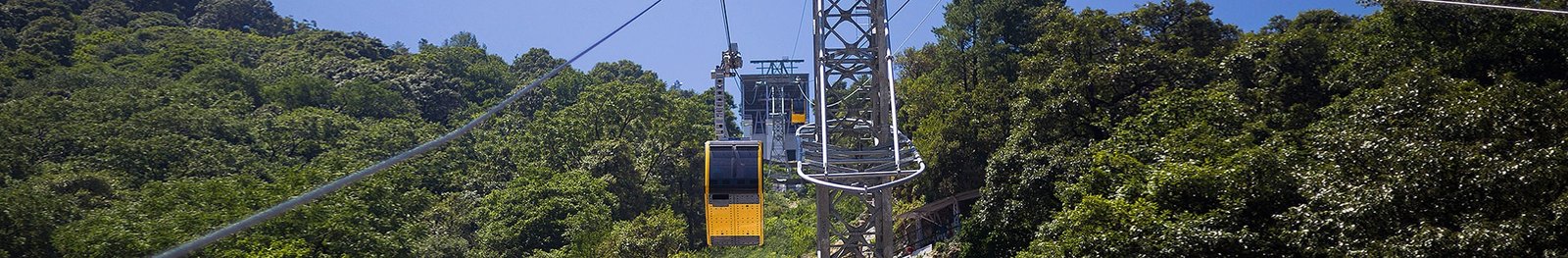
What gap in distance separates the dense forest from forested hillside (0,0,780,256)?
0.13 m

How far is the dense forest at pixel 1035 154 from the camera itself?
16.3 m

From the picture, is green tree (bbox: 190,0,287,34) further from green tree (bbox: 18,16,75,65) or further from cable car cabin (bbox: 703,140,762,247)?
cable car cabin (bbox: 703,140,762,247)

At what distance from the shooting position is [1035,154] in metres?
25.8

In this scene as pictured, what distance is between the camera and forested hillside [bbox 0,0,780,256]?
30562 millimetres

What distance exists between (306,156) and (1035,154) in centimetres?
4015

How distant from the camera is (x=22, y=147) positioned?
150ft

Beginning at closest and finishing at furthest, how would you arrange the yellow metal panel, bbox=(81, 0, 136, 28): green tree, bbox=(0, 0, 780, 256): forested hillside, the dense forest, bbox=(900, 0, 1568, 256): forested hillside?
bbox=(900, 0, 1568, 256): forested hillside
the dense forest
the yellow metal panel
bbox=(0, 0, 780, 256): forested hillside
bbox=(81, 0, 136, 28): green tree

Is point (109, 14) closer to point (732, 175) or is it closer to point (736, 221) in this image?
point (736, 221)

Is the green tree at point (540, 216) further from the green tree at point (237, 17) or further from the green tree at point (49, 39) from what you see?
the green tree at point (237, 17)

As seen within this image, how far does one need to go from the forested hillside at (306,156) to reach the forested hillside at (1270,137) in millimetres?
13523

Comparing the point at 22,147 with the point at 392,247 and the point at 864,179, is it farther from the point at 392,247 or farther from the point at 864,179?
the point at 864,179

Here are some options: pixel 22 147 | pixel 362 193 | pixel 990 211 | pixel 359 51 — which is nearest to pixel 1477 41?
pixel 990 211

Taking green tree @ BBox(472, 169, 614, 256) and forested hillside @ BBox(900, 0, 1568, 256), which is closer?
forested hillside @ BBox(900, 0, 1568, 256)

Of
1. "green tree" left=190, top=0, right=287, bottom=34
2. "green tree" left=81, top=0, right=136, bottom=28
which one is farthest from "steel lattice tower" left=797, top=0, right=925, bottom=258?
"green tree" left=190, top=0, right=287, bottom=34
